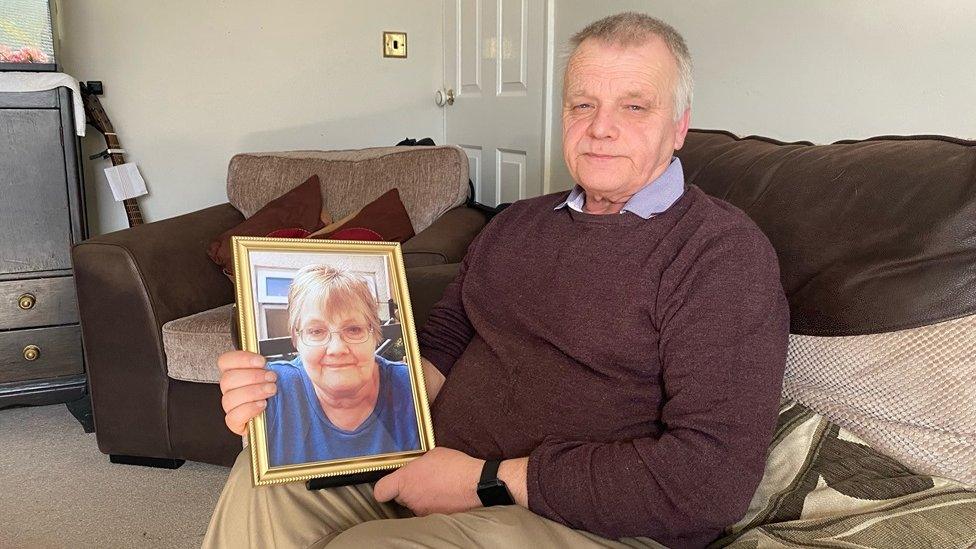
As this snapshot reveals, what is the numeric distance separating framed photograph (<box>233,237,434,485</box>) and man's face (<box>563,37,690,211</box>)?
1.21 ft

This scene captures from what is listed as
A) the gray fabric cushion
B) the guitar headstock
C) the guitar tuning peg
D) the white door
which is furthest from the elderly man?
the guitar tuning peg

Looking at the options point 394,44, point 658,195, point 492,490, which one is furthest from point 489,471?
point 394,44

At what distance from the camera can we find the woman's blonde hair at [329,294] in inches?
39.8

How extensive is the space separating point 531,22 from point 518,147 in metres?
0.46

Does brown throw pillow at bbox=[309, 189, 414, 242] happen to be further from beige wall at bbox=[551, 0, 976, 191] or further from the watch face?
the watch face

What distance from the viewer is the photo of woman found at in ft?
3.23

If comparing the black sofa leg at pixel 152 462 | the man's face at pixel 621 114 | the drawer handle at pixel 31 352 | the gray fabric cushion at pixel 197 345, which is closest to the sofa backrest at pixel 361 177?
the gray fabric cushion at pixel 197 345

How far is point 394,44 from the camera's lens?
3.39m

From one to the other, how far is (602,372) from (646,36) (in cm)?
46

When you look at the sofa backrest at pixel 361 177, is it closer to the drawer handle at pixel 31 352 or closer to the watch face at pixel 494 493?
the drawer handle at pixel 31 352

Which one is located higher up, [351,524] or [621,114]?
[621,114]

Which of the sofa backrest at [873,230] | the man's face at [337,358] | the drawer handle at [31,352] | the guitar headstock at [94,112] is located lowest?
the drawer handle at [31,352]

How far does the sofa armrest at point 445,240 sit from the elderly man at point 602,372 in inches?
29.2

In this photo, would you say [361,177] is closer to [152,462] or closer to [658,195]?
[152,462]
